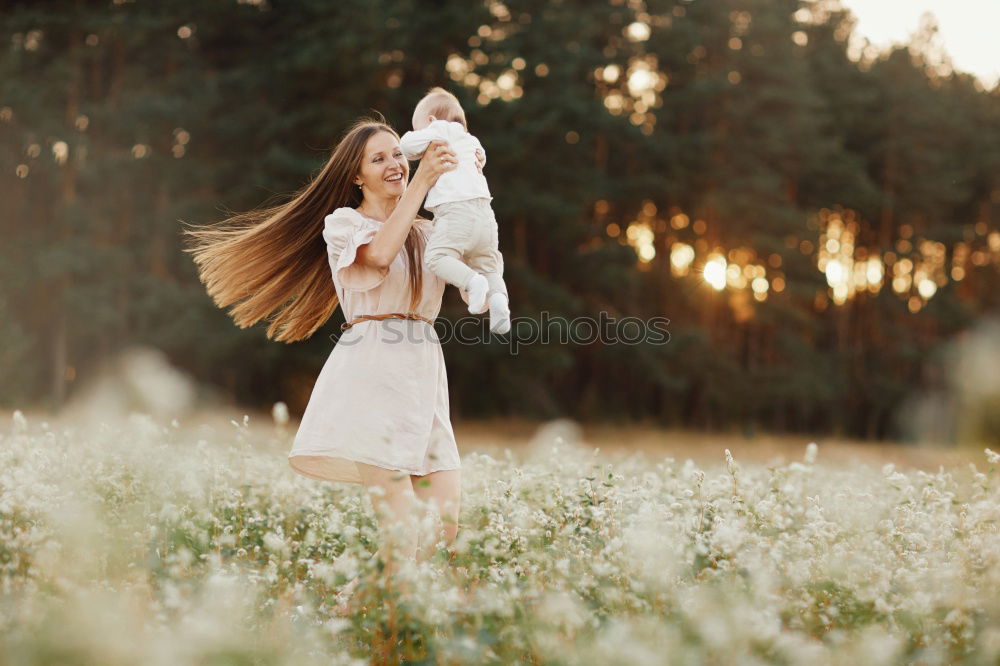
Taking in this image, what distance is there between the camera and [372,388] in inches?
183

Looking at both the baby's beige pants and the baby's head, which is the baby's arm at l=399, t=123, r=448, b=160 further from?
the baby's head

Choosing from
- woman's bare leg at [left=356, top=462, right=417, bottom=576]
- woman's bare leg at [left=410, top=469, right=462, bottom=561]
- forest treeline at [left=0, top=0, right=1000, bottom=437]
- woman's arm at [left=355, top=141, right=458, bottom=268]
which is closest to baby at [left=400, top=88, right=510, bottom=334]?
woman's arm at [left=355, top=141, right=458, bottom=268]

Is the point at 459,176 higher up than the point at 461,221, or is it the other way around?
the point at 459,176

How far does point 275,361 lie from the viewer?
2481cm

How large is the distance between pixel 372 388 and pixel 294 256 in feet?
3.80

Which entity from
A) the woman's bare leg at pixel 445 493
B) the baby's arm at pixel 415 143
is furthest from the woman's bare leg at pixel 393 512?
the baby's arm at pixel 415 143

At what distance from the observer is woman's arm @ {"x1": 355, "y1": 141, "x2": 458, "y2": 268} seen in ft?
14.8

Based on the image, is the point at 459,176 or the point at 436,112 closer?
the point at 459,176

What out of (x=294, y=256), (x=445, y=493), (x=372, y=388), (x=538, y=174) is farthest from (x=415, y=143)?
(x=538, y=174)

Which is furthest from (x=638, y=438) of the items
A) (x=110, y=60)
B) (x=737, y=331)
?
Result: (x=110, y=60)

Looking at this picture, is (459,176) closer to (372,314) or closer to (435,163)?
(435,163)

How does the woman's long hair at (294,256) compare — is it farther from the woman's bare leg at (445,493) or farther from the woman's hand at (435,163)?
the woman's bare leg at (445,493)

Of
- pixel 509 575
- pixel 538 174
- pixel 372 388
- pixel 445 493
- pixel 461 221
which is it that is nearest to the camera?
pixel 509 575

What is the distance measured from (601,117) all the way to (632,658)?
25.8 m
